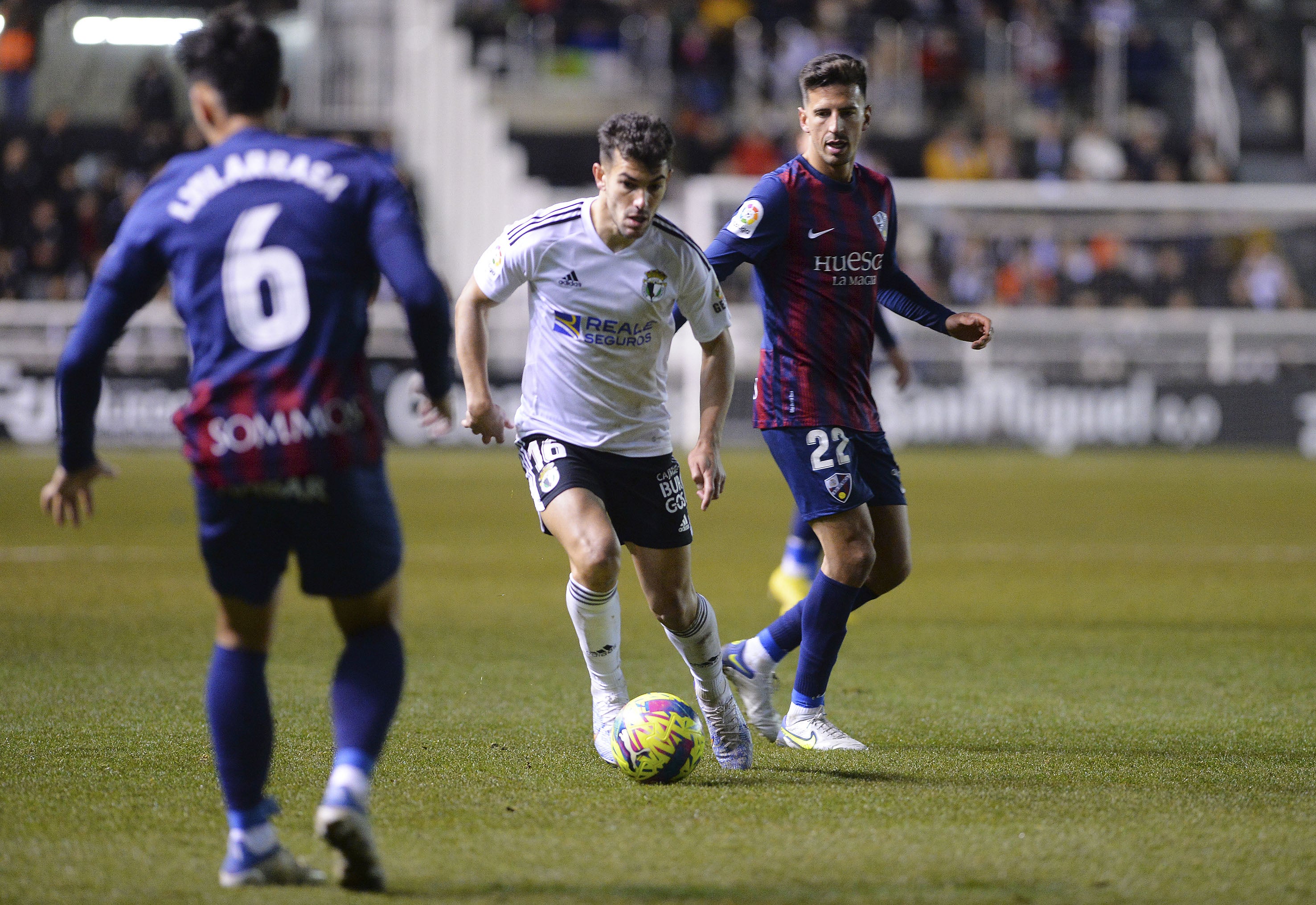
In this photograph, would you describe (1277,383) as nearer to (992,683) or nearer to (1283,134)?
(1283,134)

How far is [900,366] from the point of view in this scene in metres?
7.79

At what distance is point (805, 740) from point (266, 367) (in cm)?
260

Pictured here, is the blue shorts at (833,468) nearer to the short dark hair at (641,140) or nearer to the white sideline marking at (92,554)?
the short dark hair at (641,140)

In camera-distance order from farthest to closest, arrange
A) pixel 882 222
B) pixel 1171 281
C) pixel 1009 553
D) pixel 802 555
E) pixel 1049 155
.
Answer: pixel 1049 155, pixel 1171 281, pixel 1009 553, pixel 802 555, pixel 882 222

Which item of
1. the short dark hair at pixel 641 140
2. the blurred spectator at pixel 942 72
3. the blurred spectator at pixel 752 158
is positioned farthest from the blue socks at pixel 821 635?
the blurred spectator at pixel 942 72

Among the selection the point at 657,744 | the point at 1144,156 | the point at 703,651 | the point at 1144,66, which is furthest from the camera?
the point at 1144,66

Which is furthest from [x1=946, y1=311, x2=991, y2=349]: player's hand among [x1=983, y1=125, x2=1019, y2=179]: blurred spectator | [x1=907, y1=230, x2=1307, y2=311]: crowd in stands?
[x1=983, y1=125, x2=1019, y2=179]: blurred spectator

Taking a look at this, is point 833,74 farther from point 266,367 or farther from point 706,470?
point 266,367

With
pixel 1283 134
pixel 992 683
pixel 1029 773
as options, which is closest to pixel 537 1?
pixel 1283 134

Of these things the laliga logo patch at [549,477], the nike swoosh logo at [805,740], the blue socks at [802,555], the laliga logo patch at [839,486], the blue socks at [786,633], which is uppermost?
the laliga logo patch at [549,477]

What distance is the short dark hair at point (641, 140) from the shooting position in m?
4.71

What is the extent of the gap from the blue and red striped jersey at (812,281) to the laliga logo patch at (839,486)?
192mm

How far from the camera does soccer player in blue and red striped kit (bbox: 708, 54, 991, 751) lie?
216 inches

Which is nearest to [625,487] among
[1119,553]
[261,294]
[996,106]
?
[261,294]
